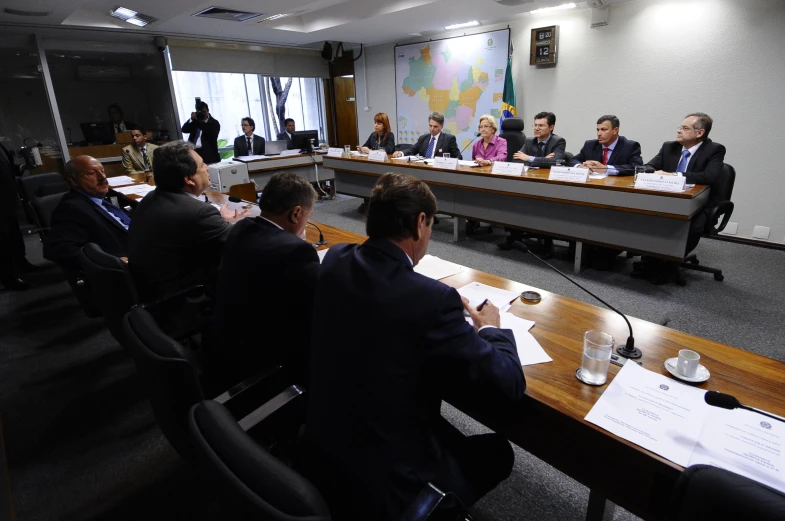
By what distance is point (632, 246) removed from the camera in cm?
312

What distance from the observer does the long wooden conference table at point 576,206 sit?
290cm

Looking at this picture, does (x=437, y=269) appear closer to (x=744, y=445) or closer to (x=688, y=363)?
(x=688, y=363)

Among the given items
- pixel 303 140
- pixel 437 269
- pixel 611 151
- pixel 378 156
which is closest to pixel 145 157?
pixel 303 140

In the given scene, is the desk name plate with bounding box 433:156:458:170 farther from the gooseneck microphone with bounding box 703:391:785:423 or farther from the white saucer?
the gooseneck microphone with bounding box 703:391:785:423

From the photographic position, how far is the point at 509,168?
12.4 ft

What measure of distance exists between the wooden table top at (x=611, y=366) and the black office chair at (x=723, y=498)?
0.24m

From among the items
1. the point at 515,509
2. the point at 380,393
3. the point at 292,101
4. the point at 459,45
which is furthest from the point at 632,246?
the point at 292,101

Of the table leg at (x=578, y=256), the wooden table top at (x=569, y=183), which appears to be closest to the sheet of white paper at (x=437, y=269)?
the wooden table top at (x=569, y=183)

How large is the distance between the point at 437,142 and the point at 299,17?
9.76ft

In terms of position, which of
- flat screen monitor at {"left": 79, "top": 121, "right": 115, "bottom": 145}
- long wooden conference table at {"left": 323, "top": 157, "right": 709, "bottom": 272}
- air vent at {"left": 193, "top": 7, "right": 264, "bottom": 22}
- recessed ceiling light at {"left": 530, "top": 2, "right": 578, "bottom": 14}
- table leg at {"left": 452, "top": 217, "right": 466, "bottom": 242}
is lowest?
table leg at {"left": 452, "top": 217, "right": 466, "bottom": 242}

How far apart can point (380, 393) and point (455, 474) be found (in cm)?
35

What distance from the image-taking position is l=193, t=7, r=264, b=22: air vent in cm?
483

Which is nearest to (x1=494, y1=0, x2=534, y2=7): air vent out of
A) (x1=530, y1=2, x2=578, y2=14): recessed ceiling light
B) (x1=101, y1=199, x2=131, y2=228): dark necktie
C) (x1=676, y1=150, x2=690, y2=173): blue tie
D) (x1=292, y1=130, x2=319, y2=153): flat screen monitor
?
(x1=530, y1=2, x2=578, y2=14): recessed ceiling light

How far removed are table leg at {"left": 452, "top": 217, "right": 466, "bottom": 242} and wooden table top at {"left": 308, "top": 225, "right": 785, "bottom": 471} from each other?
2882mm
